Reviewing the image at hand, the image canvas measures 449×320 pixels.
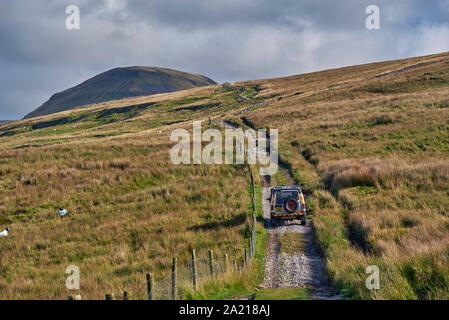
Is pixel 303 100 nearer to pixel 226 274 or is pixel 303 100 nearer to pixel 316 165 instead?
pixel 316 165

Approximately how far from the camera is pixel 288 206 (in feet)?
50.9

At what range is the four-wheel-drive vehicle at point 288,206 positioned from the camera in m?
15.5

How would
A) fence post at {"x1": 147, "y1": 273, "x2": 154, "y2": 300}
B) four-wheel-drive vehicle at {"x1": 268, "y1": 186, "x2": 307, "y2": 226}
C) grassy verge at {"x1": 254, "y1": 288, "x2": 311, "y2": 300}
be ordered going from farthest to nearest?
four-wheel-drive vehicle at {"x1": 268, "y1": 186, "x2": 307, "y2": 226}
grassy verge at {"x1": 254, "y1": 288, "x2": 311, "y2": 300}
fence post at {"x1": 147, "y1": 273, "x2": 154, "y2": 300}

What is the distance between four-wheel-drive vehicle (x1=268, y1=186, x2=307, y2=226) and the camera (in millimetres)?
15516

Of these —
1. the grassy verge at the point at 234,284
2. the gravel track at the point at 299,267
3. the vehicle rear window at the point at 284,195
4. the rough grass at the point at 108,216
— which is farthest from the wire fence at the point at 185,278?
the vehicle rear window at the point at 284,195

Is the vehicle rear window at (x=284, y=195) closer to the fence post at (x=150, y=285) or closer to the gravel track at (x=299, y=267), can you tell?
the gravel track at (x=299, y=267)

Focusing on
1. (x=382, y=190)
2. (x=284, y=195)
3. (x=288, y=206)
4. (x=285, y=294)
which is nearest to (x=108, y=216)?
(x=284, y=195)

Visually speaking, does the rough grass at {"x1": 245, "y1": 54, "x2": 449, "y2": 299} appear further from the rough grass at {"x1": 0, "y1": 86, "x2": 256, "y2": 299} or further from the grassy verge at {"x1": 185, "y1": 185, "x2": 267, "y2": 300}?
the rough grass at {"x1": 0, "y1": 86, "x2": 256, "y2": 299}

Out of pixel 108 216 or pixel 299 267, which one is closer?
pixel 299 267

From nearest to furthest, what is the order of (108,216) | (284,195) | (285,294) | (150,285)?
1. (150,285)
2. (285,294)
3. (284,195)
4. (108,216)

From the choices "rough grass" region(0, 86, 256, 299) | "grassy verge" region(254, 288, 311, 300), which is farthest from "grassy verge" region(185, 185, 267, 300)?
"rough grass" region(0, 86, 256, 299)

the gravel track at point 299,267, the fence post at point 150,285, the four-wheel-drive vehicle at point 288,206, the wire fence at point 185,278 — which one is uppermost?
the four-wheel-drive vehicle at point 288,206

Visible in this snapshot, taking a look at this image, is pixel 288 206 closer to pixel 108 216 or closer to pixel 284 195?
pixel 284 195

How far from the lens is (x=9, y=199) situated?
A: 22969 mm
